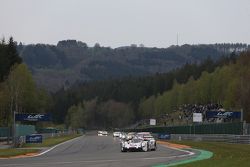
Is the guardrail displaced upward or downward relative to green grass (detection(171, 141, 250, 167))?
upward

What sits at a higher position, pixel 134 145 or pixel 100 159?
pixel 134 145

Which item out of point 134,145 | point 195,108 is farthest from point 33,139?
point 195,108

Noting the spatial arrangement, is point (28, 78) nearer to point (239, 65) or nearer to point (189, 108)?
point (239, 65)

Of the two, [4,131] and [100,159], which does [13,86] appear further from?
[100,159]

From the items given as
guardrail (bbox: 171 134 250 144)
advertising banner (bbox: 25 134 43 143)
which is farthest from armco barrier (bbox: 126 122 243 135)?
advertising banner (bbox: 25 134 43 143)

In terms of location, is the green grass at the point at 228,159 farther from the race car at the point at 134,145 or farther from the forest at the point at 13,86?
the forest at the point at 13,86

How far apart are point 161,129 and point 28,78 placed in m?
29.5

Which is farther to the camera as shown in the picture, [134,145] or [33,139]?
[33,139]

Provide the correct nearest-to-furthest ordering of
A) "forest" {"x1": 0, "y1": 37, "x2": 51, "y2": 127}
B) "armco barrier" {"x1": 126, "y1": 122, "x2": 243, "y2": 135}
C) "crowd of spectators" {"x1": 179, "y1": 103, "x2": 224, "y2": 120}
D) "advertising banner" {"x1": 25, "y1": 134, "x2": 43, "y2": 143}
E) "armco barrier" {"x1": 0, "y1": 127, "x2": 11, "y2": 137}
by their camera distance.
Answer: "armco barrier" {"x1": 126, "y1": 122, "x2": 243, "y2": 135} < "advertising banner" {"x1": 25, "y1": 134, "x2": 43, "y2": 143} < "armco barrier" {"x1": 0, "y1": 127, "x2": 11, "y2": 137} < "forest" {"x1": 0, "y1": 37, "x2": 51, "y2": 127} < "crowd of spectators" {"x1": 179, "y1": 103, "x2": 224, "y2": 120}

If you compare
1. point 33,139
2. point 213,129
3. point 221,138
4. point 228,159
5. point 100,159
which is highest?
point 213,129

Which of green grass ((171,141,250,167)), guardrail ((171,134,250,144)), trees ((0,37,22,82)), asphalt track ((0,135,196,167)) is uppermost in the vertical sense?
trees ((0,37,22,82))

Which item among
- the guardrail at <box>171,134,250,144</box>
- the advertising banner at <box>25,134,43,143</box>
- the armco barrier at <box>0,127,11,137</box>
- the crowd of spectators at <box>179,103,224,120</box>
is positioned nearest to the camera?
the guardrail at <box>171,134,250,144</box>

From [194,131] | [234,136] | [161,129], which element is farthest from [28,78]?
[234,136]

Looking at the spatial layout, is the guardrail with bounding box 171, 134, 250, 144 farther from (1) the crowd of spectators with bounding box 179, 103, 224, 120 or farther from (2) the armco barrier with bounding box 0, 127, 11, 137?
(1) the crowd of spectators with bounding box 179, 103, 224, 120
